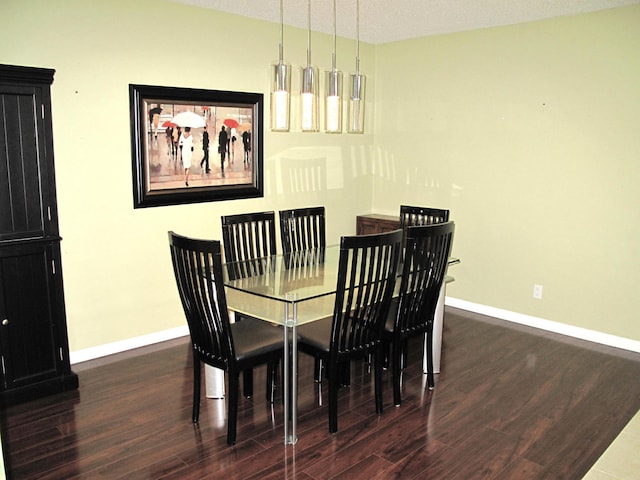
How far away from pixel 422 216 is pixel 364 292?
150 cm

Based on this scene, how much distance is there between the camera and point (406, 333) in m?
3.17

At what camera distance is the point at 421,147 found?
5.29 meters

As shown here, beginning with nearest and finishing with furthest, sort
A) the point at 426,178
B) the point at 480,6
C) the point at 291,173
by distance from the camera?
the point at 480,6 < the point at 291,173 < the point at 426,178

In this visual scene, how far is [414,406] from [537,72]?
9.42 ft

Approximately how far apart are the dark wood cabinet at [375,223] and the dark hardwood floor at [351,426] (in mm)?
1620

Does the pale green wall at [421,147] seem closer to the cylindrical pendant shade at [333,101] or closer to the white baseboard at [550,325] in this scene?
the white baseboard at [550,325]

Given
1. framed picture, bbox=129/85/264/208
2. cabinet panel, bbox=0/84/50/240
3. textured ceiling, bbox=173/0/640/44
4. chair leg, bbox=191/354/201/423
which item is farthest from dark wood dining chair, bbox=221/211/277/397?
textured ceiling, bbox=173/0/640/44

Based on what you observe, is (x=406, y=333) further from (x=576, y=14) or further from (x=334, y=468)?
(x=576, y=14)

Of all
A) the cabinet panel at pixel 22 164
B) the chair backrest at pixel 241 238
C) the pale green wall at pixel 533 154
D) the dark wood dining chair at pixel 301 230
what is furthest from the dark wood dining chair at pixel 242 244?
the pale green wall at pixel 533 154

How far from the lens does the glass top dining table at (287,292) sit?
2.72 metres

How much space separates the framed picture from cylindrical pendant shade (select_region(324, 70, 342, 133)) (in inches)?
55.6

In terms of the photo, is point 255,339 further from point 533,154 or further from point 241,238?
point 533,154

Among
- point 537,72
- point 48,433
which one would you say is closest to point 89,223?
point 48,433

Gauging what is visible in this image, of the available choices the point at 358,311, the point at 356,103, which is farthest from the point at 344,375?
the point at 356,103
